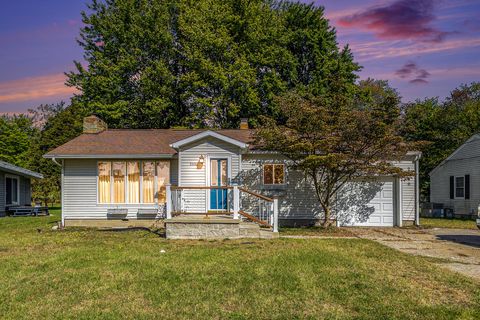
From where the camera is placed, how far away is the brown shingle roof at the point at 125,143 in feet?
55.2

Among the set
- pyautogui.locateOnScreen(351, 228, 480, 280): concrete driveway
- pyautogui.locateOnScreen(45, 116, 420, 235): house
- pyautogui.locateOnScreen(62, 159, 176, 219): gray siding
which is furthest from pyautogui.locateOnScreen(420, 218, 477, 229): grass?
pyautogui.locateOnScreen(62, 159, 176, 219): gray siding

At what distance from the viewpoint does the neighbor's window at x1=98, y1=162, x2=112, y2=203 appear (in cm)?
1708

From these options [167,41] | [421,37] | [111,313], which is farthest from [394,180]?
[167,41]

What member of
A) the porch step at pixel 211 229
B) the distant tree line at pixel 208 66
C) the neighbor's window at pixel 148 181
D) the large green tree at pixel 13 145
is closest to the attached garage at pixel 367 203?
the porch step at pixel 211 229

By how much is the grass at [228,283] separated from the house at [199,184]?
515 cm

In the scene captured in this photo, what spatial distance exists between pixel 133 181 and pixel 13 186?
1507 centimetres

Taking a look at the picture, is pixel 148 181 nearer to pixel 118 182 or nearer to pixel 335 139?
pixel 118 182

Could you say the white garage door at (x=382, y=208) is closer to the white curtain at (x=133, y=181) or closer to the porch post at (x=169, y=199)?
the porch post at (x=169, y=199)

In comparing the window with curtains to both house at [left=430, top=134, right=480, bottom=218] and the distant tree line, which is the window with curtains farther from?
house at [left=430, top=134, right=480, bottom=218]

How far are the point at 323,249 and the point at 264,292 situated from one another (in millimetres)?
4427

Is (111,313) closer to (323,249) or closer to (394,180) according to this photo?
(323,249)

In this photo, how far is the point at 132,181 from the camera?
17125mm

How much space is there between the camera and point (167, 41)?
29781mm

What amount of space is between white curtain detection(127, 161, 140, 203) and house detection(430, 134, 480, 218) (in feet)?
59.8
